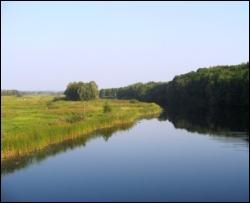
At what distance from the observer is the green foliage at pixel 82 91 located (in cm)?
11900

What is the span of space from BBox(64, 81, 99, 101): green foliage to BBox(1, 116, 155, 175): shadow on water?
64.2m

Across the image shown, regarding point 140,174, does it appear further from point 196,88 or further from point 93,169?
point 196,88

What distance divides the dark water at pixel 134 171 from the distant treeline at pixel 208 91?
144 ft

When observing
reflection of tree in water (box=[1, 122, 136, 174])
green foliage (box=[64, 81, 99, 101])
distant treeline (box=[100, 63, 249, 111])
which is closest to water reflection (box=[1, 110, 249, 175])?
reflection of tree in water (box=[1, 122, 136, 174])

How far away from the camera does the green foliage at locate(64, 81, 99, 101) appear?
390 feet

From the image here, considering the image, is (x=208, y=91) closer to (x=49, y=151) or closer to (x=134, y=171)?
(x=49, y=151)

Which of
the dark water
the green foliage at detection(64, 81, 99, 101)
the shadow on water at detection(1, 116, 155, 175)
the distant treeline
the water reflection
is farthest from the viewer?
the green foliage at detection(64, 81, 99, 101)

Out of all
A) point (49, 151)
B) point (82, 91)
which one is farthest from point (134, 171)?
point (82, 91)

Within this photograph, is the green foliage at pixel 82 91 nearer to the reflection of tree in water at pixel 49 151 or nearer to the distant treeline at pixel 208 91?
the distant treeline at pixel 208 91

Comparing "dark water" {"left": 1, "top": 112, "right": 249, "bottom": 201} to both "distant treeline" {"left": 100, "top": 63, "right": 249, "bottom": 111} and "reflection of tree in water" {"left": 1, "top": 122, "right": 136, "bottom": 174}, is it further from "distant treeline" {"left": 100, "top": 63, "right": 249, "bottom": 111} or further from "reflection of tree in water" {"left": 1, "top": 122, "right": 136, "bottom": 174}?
"distant treeline" {"left": 100, "top": 63, "right": 249, "bottom": 111}

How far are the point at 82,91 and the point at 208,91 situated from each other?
35.2m

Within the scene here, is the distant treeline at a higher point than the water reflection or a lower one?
higher

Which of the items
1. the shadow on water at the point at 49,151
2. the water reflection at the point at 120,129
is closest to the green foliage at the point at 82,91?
the water reflection at the point at 120,129

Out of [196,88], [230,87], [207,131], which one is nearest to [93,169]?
[207,131]
